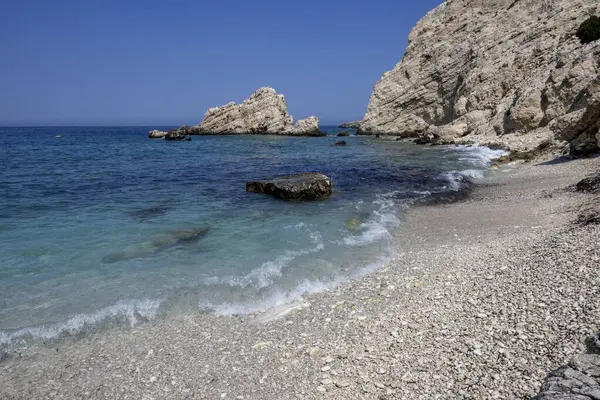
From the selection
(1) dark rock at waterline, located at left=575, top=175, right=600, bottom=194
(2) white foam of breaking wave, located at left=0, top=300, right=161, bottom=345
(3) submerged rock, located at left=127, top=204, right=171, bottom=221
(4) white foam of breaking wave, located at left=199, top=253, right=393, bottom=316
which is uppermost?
(1) dark rock at waterline, located at left=575, top=175, right=600, bottom=194

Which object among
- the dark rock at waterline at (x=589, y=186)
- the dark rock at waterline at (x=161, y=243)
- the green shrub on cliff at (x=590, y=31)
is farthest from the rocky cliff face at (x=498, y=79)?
the dark rock at waterline at (x=161, y=243)

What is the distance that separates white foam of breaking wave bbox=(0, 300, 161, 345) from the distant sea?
0.03 metres

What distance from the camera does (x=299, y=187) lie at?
19312mm

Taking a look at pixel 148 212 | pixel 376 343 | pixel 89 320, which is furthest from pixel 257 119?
pixel 376 343

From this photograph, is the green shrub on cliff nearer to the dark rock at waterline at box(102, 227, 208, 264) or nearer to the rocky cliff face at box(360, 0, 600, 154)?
the rocky cliff face at box(360, 0, 600, 154)

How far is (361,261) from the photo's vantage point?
11.1m

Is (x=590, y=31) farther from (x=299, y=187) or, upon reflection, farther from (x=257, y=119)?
(x=257, y=119)

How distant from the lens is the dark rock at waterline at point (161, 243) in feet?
38.2

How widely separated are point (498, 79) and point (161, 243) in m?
56.3

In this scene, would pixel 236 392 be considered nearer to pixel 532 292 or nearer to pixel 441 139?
pixel 532 292

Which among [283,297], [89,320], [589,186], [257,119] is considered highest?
[257,119]

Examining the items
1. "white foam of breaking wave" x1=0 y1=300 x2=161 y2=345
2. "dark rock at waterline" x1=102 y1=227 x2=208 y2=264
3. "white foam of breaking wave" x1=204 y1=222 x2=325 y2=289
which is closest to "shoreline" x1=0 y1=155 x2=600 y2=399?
"white foam of breaking wave" x1=0 y1=300 x2=161 y2=345

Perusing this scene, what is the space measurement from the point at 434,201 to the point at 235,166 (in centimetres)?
2015

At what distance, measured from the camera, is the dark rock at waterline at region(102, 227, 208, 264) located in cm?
1163
